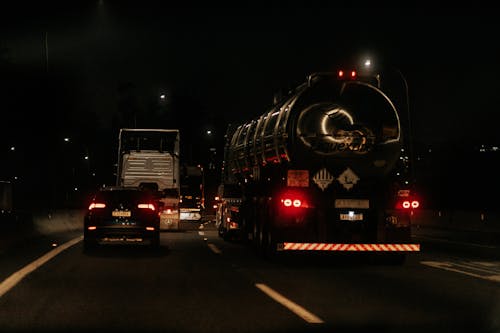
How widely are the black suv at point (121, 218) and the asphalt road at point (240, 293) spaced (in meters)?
0.50

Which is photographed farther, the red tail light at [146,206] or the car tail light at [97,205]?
the red tail light at [146,206]

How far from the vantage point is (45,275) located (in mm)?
14797

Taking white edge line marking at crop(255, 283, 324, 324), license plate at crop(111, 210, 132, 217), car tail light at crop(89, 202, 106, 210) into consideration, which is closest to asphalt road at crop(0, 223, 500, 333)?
white edge line marking at crop(255, 283, 324, 324)

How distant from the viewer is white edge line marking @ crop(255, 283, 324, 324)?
9.96 m

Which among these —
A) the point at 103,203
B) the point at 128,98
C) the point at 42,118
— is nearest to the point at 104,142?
the point at 128,98

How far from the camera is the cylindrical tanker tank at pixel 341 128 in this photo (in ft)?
58.8

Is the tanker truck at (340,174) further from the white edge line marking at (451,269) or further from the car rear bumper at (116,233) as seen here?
the car rear bumper at (116,233)

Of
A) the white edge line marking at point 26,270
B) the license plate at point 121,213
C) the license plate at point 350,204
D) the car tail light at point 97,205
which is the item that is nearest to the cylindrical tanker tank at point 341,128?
the license plate at point 350,204

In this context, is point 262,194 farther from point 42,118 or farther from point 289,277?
point 42,118

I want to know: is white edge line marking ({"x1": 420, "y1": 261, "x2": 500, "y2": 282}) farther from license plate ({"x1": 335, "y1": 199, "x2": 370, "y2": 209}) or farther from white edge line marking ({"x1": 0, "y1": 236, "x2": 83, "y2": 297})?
white edge line marking ({"x1": 0, "y1": 236, "x2": 83, "y2": 297})

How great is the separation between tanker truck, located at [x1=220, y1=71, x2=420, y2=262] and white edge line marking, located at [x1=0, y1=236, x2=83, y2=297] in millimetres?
4909

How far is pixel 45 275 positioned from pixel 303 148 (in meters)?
6.11

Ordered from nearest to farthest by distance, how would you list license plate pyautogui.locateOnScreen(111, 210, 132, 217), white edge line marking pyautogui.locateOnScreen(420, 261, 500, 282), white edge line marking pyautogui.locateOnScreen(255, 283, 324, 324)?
white edge line marking pyautogui.locateOnScreen(255, 283, 324, 324)
white edge line marking pyautogui.locateOnScreen(420, 261, 500, 282)
license plate pyautogui.locateOnScreen(111, 210, 132, 217)

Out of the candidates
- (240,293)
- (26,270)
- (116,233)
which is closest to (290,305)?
(240,293)
